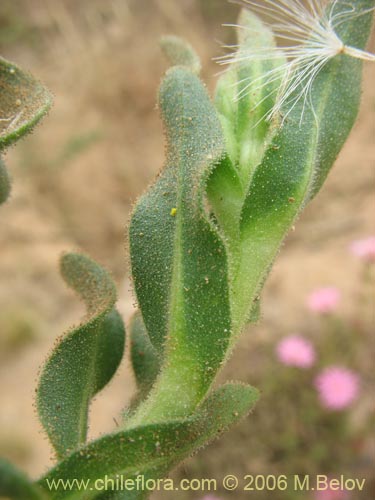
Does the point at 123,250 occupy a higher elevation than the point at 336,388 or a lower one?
higher

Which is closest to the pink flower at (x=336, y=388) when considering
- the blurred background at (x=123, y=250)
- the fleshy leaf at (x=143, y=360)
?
the blurred background at (x=123, y=250)

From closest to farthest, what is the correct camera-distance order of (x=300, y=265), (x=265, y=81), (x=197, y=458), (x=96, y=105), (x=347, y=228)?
(x=265, y=81), (x=197, y=458), (x=300, y=265), (x=347, y=228), (x=96, y=105)

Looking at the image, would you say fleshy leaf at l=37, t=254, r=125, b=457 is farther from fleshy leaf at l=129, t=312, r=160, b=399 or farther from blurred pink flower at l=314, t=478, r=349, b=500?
blurred pink flower at l=314, t=478, r=349, b=500

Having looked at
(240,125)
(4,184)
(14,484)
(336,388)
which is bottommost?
(14,484)

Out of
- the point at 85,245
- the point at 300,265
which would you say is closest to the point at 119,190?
the point at 85,245

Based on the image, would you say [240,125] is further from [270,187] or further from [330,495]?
[330,495]

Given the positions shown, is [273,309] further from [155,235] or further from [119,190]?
[155,235]

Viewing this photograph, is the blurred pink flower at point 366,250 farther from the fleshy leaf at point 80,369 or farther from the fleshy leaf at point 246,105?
the fleshy leaf at point 80,369

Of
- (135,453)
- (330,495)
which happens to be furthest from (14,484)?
(330,495)
